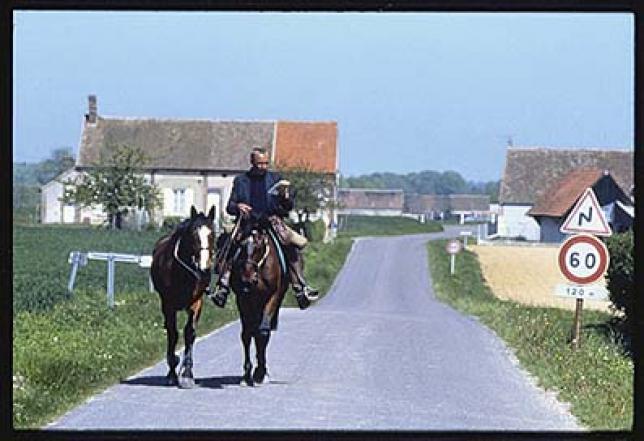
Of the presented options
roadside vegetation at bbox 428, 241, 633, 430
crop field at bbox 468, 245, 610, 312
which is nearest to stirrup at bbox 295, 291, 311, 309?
roadside vegetation at bbox 428, 241, 633, 430

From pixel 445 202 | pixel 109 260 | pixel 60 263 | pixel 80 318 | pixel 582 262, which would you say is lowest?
pixel 80 318

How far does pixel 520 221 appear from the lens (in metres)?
12.9

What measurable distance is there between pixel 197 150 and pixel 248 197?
59.6 inches

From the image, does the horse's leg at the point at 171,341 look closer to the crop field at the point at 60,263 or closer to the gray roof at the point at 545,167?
the crop field at the point at 60,263

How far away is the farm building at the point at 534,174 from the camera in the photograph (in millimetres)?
10055

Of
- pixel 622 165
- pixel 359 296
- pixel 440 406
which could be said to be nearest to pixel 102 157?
pixel 440 406

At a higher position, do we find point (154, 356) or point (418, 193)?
point (418, 193)

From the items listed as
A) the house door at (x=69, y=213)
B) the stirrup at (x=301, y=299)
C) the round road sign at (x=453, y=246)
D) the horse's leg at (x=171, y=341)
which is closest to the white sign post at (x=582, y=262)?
the round road sign at (x=453, y=246)

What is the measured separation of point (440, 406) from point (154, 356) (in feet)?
6.96

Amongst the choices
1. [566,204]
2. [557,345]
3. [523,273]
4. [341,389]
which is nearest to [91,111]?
[341,389]

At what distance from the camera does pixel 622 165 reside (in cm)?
981

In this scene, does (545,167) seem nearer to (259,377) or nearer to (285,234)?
(285,234)

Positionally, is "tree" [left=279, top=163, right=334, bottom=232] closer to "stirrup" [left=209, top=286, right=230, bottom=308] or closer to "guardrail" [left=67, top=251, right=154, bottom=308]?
"stirrup" [left=209, top=286, right=230, bottom=308]
